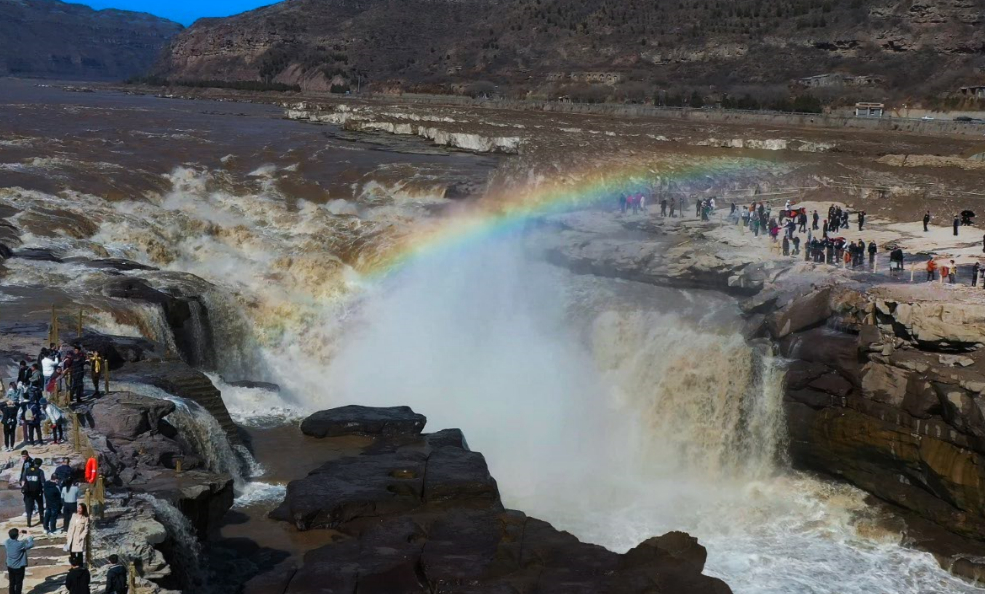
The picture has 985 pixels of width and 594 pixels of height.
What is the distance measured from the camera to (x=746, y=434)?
997 inches

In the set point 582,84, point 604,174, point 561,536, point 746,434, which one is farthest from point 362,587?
point 582,84

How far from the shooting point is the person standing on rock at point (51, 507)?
13.9 m

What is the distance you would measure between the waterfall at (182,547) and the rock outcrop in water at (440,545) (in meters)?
0.83

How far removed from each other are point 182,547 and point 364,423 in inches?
344

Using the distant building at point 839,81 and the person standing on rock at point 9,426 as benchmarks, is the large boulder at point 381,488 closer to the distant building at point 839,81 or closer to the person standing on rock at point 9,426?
the person standing on rock at point 9,426

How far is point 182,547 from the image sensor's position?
15383mm

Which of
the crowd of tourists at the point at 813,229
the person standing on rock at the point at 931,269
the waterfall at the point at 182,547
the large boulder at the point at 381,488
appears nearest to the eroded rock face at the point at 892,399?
the person standing on rock at the point at 931,269

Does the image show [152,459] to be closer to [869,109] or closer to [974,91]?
[869,109]

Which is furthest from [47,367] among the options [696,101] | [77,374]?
[696,101]

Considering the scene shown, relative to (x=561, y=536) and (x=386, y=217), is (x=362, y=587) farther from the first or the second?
(x=386, y=217)

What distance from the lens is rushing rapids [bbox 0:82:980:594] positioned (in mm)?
22000

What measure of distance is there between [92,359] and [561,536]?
33.1ft

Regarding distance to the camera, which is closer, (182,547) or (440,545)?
(182,547)

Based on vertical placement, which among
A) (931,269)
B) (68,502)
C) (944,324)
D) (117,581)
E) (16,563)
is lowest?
(117,581)
